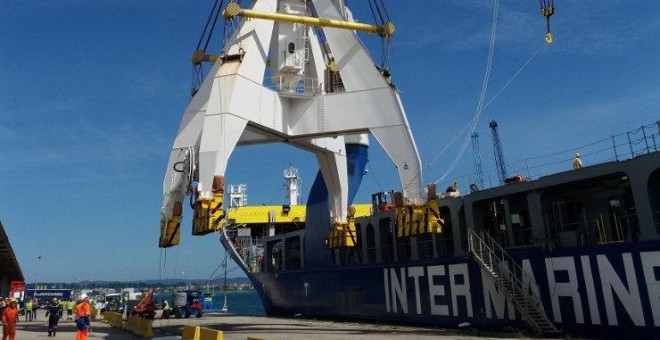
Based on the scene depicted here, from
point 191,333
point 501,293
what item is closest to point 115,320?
point 191,333

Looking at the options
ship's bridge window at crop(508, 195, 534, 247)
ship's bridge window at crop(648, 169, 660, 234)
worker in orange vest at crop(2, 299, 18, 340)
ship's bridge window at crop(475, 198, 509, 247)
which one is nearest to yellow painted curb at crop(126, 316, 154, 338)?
worker in orange vest at crop(2, 299, 18, 340)

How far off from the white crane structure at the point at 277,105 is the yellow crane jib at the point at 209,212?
0.11ft

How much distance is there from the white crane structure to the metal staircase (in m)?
2.91

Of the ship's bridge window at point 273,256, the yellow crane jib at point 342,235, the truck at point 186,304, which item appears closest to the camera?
the yellow crane jib at point 342,235

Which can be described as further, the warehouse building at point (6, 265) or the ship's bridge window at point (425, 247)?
the warehouse building at point (6, 265)

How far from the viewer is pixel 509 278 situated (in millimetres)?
16938

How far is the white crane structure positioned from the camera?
17.9m

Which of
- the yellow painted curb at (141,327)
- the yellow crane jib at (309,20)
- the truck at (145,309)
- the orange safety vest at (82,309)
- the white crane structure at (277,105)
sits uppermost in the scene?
the yellow crane jib at (309,20)

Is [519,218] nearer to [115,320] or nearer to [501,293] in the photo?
[501,293]

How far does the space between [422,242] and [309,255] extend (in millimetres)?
8276

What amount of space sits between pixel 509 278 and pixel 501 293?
0.87 metres

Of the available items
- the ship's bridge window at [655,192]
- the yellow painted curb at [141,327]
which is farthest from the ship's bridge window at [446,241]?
the yellow painted curb at [141,327]

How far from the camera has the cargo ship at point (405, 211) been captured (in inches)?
587

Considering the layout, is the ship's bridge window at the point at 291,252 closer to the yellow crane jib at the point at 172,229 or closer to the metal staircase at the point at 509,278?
the yellow crane jib at the point at 172,229
